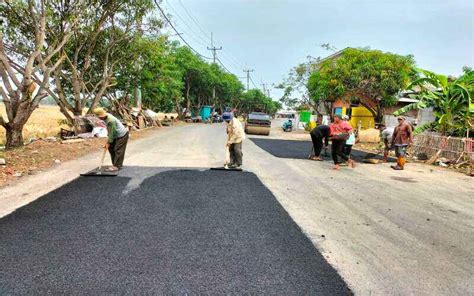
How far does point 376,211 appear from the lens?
22.2ft

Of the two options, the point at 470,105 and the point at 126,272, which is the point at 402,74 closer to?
the point at 470,105

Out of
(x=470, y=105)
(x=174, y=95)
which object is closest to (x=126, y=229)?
(x=470, y=105)

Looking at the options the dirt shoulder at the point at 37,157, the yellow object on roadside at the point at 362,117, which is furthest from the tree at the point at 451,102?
the dirt shoulder at the point at 37,157

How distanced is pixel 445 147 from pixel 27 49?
17.2 meters

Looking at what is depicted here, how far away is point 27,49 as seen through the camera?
57.2ft

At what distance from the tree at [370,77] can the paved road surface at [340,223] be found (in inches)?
516

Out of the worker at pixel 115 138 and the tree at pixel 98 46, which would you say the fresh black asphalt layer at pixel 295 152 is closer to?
the worker at pixel 115 138

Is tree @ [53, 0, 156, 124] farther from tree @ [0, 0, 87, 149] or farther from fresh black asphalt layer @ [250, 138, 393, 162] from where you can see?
fresh black asphalt layer @ [250, 138, 393, 162]

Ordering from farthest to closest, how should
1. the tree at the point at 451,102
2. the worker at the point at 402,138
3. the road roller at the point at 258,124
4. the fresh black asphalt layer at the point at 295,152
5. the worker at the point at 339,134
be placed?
1. the road roller at the point at 258,124
2. the tree at the point at 451,102
3. the fresh black asphalt layer at the point at 295,152
4. the worker at the point at 402,138
5. the worker at the point at 339,134

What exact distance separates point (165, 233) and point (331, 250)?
2.03 metres

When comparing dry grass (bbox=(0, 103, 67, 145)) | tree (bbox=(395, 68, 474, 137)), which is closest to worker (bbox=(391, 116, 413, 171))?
tree (bbox=(395, 68, 474, 137))

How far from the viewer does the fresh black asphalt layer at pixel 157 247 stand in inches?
145

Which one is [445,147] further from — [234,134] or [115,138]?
[115,138]

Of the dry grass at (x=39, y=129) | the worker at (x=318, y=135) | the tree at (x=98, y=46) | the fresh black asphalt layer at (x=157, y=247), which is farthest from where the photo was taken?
the dry grass at (x=39, y=129)
